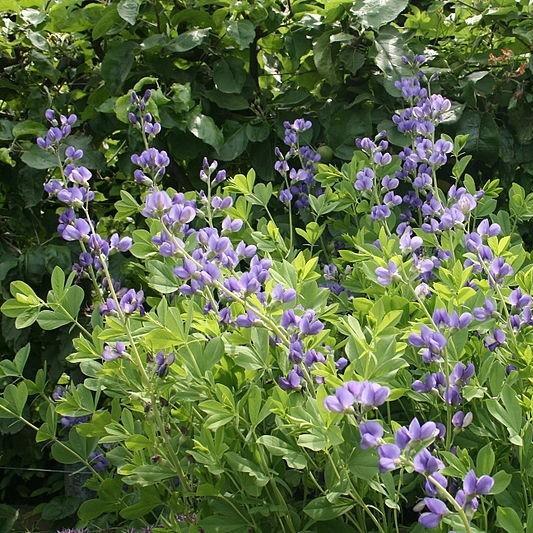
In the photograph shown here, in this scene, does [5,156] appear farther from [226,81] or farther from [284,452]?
[284,452]

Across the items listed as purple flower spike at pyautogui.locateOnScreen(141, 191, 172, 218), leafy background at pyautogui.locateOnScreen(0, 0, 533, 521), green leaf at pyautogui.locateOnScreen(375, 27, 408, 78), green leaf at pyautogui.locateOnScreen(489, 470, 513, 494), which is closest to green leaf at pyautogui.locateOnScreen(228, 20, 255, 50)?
leafy background at pyautogui.locateOnScreen(0, 0, 533, 521)

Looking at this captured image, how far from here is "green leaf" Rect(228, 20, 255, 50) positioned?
256 centimetres

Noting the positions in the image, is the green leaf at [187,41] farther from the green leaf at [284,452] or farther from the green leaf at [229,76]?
the green leaf at [284,452]

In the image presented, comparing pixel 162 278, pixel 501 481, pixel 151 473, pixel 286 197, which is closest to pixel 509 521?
pixel 501 481

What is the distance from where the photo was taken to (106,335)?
1397mm

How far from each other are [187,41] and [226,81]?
0.67 feet

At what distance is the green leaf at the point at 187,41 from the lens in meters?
2.59

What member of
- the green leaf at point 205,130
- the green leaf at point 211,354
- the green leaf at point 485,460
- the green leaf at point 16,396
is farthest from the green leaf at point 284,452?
the green leaf at point 205,130

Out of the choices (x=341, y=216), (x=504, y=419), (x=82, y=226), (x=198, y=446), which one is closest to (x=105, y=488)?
(x=198, y=446)

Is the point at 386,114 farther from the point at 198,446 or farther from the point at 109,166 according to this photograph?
the point at 198,446

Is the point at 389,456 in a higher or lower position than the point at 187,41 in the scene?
higher

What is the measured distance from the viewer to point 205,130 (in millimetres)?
2656

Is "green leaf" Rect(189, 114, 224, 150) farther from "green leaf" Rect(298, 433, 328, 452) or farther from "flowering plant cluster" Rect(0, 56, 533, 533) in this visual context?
"green leaf" Rect(298, 433, 328, 452)

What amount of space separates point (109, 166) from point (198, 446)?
195 centimetres
